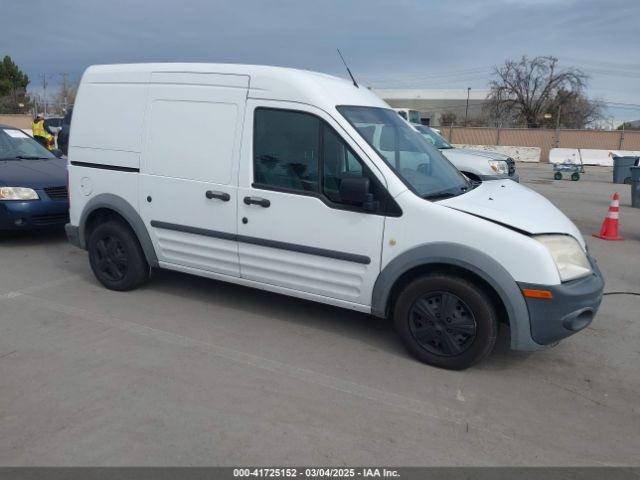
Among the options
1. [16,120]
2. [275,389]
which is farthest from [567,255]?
[16,120]

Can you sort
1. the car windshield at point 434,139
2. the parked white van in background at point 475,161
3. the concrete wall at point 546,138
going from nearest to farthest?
the parked white van in background at point 475,161 < the car windshield at point 434,139 < the concrete wall at point 546,138

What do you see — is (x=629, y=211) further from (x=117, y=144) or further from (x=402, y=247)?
(x=117, y=144)

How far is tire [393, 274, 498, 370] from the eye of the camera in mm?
3941

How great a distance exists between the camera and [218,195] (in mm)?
4848

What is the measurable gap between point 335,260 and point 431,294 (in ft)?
2.60

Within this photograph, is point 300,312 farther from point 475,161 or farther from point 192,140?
point 475,161

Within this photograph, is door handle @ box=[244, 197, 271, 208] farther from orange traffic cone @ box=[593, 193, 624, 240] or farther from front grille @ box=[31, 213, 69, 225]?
orange traffic cone @ box=[593, 193, 624, 240]

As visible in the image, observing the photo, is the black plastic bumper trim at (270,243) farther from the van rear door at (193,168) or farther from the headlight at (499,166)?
the headlight at (499,166)

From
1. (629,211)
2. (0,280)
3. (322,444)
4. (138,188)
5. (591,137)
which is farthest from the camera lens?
(591,137)

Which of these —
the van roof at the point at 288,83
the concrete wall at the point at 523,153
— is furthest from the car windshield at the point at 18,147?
the concrete wall at the point at 523,153

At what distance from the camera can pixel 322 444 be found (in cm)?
317

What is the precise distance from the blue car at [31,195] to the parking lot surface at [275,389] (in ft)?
6.12

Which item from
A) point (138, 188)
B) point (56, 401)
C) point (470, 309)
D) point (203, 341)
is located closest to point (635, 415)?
point (470, 309)

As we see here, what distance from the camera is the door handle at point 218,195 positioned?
481 centimetres
